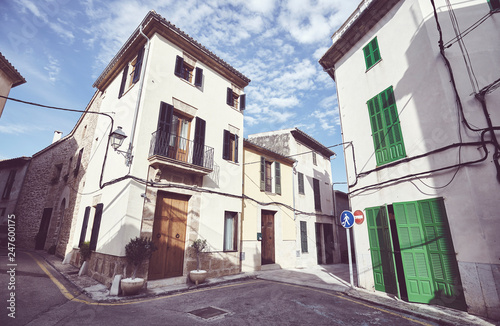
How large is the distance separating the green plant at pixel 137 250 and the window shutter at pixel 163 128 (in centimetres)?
293

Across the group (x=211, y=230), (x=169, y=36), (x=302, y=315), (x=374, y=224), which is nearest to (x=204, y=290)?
(x=211, y=230)

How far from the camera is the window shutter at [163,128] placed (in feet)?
26.2

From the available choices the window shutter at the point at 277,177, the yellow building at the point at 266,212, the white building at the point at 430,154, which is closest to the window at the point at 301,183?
the yellow building at the point at 266,212

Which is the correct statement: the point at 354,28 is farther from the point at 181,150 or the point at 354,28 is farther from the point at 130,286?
the point at 130,286

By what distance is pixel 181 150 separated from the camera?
8.88 meters

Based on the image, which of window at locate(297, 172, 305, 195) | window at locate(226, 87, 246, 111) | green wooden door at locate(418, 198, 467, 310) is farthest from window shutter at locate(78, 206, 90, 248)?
green wooden door at locate(418, 198, 467, 310)

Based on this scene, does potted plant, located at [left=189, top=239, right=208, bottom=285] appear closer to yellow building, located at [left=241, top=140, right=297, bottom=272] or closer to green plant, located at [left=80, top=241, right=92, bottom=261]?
yellow building, located at [left=241, top=140, right=297, bottom=272]

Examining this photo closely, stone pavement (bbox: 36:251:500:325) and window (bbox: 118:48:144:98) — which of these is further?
window (bbox: 118:48:144:98)

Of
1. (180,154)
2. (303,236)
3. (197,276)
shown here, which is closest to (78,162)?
(180,154)

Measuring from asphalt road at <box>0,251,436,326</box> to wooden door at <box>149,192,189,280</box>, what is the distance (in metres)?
1.41

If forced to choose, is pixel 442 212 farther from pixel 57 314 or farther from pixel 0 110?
pixel 0 110

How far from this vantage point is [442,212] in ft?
19.7

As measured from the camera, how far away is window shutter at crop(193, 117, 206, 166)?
9.10 metres

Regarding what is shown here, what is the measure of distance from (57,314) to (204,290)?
3.75 meters
